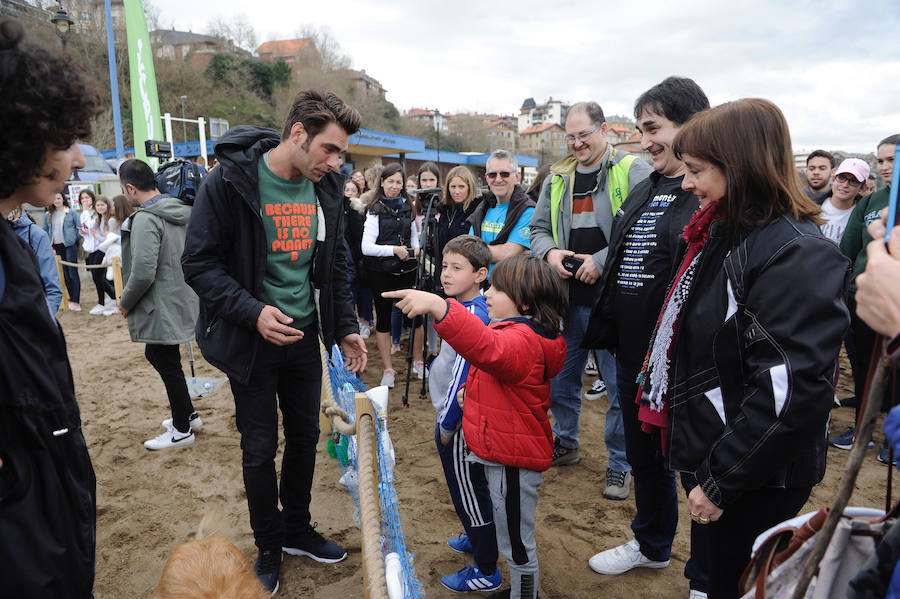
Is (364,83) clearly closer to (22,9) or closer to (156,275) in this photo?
(22,9)

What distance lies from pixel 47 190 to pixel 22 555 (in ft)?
2.83

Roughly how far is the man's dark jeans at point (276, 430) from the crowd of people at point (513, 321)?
1 cm

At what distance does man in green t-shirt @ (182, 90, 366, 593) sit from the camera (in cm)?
227

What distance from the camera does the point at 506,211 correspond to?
4.38 m

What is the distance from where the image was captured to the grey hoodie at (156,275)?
3.87m

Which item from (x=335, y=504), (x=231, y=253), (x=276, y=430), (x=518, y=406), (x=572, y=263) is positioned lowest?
(x=335, y=504)

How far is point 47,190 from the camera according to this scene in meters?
1.33

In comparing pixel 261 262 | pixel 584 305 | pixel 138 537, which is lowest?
pixel 138 537

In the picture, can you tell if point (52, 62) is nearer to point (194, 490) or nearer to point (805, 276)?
point (805, 276)

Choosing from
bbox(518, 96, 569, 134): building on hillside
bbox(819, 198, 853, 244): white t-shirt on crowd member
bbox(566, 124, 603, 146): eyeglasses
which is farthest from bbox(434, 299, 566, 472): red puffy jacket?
bbox(518, 96, 569, 134): building on hillside

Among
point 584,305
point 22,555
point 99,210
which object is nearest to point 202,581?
point 22,555

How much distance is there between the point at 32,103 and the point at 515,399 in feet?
5.79

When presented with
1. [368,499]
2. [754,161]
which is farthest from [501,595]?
[754,161]

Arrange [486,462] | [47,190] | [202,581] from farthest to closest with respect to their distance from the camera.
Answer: [486,462] → [202,581] → [47,190]
